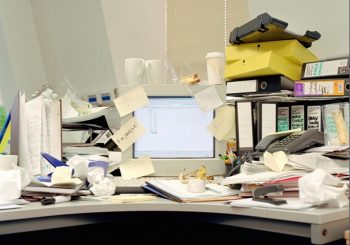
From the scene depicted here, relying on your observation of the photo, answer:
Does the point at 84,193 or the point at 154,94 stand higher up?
the point at 154,94

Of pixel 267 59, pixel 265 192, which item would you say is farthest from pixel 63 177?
pixel 267 59

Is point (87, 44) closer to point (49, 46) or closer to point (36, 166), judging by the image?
point (49, 46)

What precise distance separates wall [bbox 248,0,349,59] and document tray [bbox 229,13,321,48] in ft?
0.17

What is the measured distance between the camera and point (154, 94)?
167cm

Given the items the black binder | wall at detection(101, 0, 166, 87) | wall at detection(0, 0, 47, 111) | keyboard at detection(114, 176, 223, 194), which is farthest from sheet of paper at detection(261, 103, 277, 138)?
wall at detection(0, 0, 47, 111)

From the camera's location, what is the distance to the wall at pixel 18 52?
130 inches

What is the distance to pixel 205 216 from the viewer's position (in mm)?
1269

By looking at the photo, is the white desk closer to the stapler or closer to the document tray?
the stapler

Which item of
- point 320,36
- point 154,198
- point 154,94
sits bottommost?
point 154,198

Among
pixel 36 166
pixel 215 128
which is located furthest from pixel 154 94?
pixel 36 166

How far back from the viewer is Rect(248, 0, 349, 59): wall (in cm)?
172

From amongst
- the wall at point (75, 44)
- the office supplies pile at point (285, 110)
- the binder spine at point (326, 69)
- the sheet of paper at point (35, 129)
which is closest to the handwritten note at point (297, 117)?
the office supplies pile at point (285, 110)

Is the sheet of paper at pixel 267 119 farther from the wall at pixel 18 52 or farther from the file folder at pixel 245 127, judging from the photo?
the wall at pixel 18 52

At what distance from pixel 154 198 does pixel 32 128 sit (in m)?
0.57
